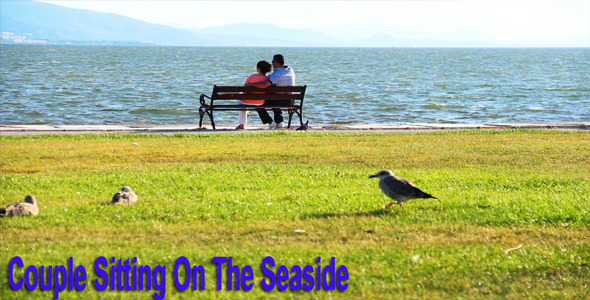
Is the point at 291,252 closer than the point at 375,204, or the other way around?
the point at 291,252

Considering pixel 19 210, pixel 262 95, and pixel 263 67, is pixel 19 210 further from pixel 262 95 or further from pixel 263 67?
pixel 263 67

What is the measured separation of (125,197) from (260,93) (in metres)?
8.78

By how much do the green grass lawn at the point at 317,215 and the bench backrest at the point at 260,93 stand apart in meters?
3.63

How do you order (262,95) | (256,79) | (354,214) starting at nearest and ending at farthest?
(354,214), (262,95), (256,79)

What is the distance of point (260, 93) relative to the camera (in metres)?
16.9

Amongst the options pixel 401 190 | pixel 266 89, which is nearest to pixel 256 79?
pixel 266 89

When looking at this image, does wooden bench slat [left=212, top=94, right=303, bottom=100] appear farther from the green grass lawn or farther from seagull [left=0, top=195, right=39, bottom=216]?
seagull [left=0, top=195, right=39, bottom=216]

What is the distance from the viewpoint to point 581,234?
743 centimetres

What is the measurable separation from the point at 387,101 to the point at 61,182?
26.5 m

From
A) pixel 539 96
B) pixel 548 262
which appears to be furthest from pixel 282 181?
pixel 539 96

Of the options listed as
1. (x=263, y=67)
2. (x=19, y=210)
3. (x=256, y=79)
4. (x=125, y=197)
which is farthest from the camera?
(x=263, y=67)

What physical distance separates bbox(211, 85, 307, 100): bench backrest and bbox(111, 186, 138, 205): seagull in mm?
8589

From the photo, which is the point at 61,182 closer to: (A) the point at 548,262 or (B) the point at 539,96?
(A) the point at 548,262

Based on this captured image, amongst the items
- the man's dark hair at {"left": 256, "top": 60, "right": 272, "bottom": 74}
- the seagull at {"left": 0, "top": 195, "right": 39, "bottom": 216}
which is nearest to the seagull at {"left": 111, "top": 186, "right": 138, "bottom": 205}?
the seagull at {"left": 0, "top": 195, "right": 39, "bottom": 216}
